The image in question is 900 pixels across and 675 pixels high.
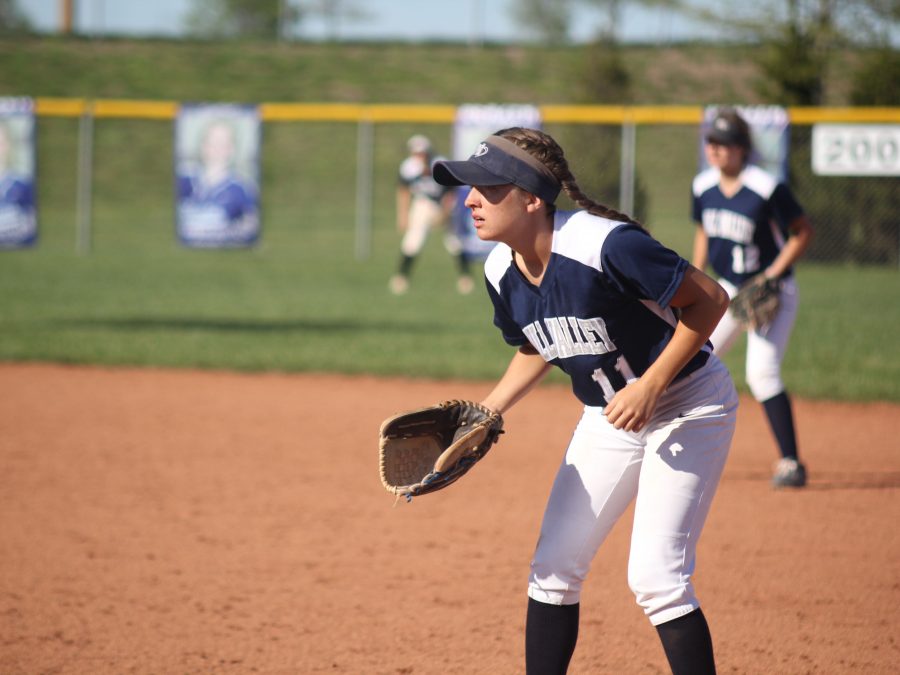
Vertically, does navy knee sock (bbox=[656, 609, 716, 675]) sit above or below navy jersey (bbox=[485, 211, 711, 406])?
below

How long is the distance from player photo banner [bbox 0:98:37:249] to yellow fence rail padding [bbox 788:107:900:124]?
40.5 ft

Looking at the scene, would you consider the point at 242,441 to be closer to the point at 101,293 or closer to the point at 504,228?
the point at 504,228

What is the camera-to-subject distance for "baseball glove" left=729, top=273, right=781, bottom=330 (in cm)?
580

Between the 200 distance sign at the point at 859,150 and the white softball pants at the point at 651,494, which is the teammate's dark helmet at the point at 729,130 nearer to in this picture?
the white softball pants at the point at 651,494

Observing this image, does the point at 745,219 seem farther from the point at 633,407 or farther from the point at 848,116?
the point at 848,116

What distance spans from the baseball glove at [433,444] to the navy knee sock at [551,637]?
1.43 ft

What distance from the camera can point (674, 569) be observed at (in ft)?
9.42

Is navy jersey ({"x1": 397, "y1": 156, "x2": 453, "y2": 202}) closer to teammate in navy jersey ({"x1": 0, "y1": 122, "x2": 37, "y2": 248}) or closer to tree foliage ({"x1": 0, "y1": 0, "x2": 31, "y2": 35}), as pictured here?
teammate in navy jersey ({"x1": 0, "y1": 122, "x2": 37, "y2": 248})

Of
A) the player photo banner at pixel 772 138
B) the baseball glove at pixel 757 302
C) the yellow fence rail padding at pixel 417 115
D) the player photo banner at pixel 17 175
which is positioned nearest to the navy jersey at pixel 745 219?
the baseball glove at pixel 757 302

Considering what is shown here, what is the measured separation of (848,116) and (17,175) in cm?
1333

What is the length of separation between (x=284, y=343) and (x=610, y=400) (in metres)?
8.21

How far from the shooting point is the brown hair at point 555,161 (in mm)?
2893

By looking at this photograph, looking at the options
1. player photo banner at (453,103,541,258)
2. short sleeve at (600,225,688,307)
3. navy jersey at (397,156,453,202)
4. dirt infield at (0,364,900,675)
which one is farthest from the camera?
player photo banner at (453,103,541,258)

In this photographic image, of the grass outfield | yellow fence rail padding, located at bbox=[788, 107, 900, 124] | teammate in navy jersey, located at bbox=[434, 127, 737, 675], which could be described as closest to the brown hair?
teammate in navy jersey, located at bbox=[434, 127, 737, 675]
